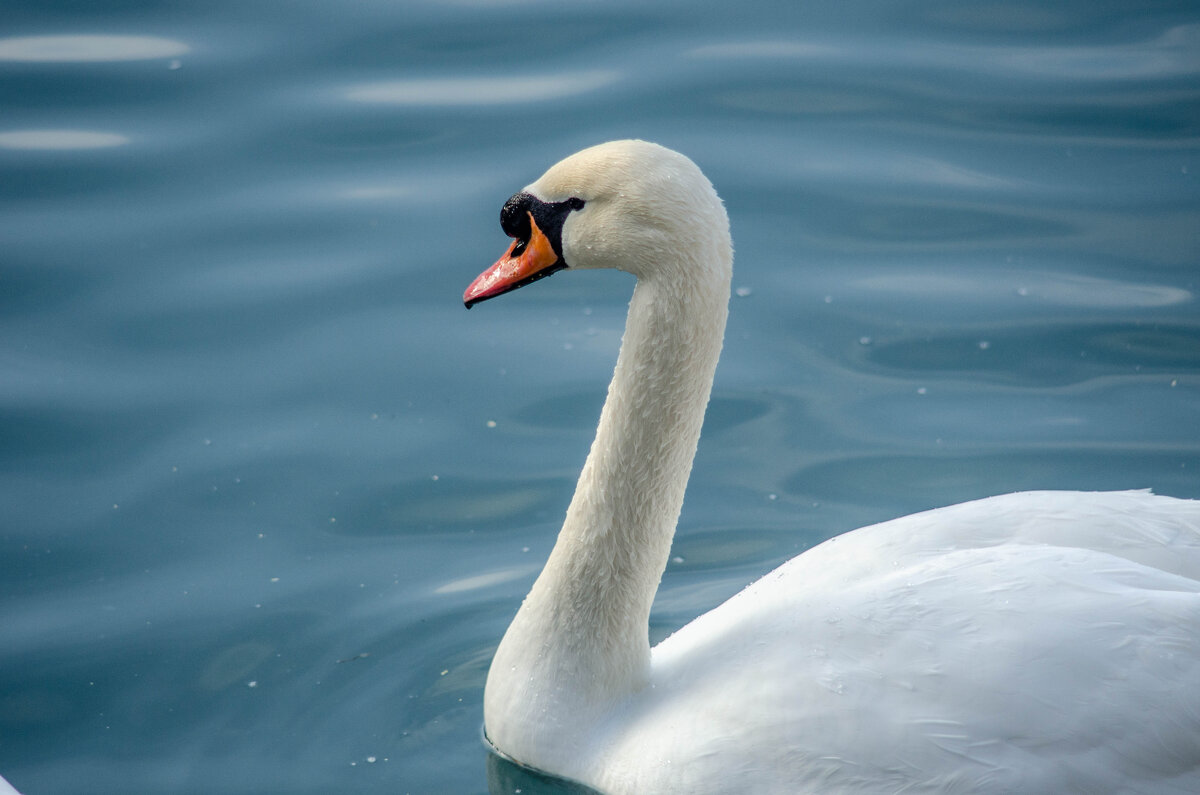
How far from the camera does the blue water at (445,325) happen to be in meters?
4.89

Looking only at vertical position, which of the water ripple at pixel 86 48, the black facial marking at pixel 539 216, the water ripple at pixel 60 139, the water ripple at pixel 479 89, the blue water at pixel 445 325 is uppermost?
the water ripple at pixel 86 48

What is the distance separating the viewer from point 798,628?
383 centimetres

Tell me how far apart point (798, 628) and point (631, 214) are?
118cm

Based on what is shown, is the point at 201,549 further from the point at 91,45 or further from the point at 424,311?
the point at 91,45

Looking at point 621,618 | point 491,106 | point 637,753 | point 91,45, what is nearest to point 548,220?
point 621,618

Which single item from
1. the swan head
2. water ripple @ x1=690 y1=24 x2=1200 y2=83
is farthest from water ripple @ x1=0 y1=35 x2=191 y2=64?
the swan head

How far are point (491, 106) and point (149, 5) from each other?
7.17 ft

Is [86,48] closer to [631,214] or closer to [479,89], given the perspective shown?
[479,89]

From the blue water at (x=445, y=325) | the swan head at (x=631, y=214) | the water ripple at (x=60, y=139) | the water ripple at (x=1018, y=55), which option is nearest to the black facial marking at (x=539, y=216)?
the swan head at (x=631, y=214)

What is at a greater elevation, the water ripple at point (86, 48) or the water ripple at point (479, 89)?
the water ripple at point (86, 48)

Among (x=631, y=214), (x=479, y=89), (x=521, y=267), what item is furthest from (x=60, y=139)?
(x=631, y=214)

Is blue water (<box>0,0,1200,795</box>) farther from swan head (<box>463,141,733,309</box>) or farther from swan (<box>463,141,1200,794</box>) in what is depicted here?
swan head (<box>463,141,733,309</box>)

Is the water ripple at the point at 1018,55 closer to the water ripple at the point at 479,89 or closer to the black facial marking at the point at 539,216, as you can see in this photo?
the water ripple at the point at 479,89

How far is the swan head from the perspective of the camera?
380 cm
